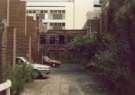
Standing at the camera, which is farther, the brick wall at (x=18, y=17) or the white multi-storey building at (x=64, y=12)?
the white multi-storey building at (x=64, y=12)

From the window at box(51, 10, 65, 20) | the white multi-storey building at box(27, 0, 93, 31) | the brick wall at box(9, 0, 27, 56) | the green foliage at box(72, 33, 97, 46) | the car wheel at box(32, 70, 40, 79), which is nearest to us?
the car wheel at box(32, 70, 40, 79)

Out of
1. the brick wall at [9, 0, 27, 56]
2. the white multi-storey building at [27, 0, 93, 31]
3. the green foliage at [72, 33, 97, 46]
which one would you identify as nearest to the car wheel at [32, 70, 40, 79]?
the brick wall at [9, 0, 27, 56]

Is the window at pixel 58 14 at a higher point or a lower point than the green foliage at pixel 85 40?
higher

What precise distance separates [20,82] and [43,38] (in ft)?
199

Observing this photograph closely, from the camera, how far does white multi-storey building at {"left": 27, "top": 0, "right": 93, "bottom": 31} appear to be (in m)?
100

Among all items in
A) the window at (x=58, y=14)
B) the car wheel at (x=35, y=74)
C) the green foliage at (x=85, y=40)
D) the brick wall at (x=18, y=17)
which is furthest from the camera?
the window at (x=58, y=14)

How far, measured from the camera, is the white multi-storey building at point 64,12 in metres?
100

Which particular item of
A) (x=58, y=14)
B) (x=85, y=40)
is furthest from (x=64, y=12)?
(x=85, y=40)

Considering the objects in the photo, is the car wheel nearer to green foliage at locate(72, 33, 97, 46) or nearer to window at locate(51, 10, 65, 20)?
green foliage at locate(72, 33, 97, 46)

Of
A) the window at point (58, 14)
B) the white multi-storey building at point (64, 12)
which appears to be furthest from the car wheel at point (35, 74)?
the window at point (58, 14)

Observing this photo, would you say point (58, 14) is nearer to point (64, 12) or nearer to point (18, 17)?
point (64, 12)

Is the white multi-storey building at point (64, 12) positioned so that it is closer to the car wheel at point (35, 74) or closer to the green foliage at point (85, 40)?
the green foliage at point (85, 40)

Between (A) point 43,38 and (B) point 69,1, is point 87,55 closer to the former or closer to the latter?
(A) point 43,38

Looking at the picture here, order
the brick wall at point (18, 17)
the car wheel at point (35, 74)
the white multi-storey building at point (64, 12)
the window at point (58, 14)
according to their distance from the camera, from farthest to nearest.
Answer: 1. the window at point (58, 14)
2. the white multi-storey building at point (64, 12)
3. the brick wall at point (18, 17)
4. the car wheel at point (35, 74)
